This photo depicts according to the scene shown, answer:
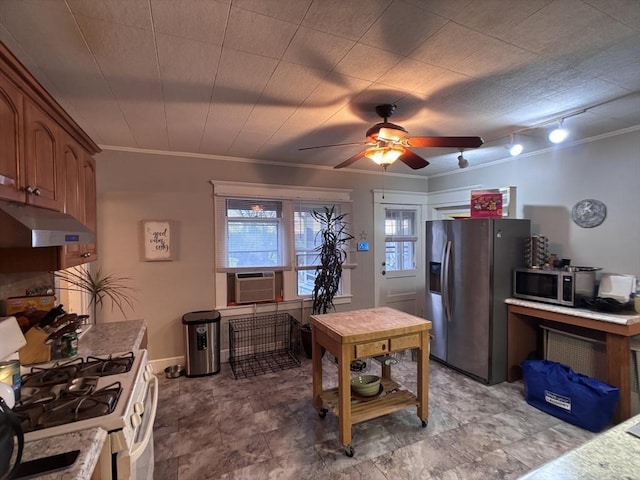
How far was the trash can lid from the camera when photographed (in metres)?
3.27

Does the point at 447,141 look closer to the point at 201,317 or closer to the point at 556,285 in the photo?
the point at 556,285

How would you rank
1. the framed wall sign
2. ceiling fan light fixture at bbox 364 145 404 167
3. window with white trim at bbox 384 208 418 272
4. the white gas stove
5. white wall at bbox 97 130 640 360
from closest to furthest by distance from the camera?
the white gas stove
ceiling fan light fixture at bbox 364 145 404 167
white wall at bbox 97 130 640 360
the framed wall sign
window with white trim at bbox 384 208 418 272

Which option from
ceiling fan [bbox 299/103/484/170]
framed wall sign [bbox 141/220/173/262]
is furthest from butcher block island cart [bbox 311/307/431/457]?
framed wall sign [bbox 141/220/173/262]

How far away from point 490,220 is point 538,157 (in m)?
1.15

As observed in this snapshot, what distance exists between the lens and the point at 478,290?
3.13 m

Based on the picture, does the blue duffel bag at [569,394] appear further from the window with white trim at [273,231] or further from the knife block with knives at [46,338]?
the knife block with knives at [46,338]

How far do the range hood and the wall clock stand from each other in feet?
13.5

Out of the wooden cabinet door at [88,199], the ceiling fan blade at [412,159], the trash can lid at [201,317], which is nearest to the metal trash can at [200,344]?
the trash can lid at [201,317]

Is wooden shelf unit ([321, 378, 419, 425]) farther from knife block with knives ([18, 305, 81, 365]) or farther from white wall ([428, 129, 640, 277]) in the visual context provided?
white wall ([428, 129, 640, 277])

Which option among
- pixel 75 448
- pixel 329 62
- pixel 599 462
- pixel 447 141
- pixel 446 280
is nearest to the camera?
pixel 599 462

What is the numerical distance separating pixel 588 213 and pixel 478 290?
4.30 ft

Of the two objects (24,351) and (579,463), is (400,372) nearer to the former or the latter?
(579,463)

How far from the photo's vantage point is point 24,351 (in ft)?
5.32

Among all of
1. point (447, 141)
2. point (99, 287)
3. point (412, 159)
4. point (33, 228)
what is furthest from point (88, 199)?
point (447, 141)
